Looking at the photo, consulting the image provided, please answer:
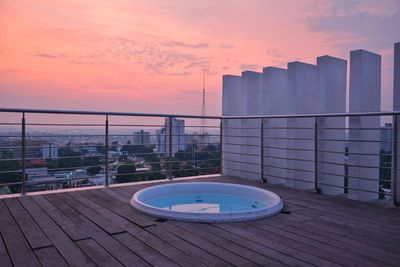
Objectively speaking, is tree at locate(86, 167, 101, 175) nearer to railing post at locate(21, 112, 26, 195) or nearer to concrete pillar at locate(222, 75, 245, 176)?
railing post at locate(21, 112, 26, 195)

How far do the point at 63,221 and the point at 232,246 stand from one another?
136 cm

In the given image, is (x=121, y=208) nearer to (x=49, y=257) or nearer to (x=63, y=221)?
(x=63, y=221)

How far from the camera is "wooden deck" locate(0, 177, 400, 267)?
171 cm

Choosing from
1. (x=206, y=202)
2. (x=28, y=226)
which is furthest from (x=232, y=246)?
(x=206, y=202)

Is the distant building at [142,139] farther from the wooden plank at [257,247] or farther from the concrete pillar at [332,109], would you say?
the concrete pillar at [332,109]

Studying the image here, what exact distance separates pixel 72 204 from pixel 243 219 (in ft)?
5.40

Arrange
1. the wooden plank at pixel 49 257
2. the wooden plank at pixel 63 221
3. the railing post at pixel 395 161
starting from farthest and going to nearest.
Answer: the railing post at pixel 395 161
the wooden plank at pixel 63 221
the wooden plank at pixel 49 257

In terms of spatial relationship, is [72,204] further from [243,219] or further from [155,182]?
[243,219]

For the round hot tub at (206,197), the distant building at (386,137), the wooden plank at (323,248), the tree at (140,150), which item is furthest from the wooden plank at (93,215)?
the distant building at (386,137)

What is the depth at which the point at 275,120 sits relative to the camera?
4246 mm

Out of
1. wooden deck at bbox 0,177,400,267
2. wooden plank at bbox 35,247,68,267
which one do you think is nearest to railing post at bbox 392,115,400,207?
wooden deck at bbox 0,177,400,267

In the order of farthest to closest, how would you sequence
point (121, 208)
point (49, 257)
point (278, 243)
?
point (121, 208)
point (278, 243)
point (49, 257)

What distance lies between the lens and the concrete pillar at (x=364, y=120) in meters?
3.29

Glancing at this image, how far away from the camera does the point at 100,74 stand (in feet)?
18.8
